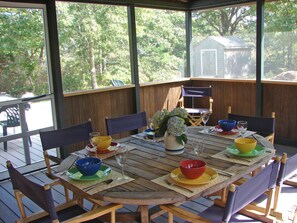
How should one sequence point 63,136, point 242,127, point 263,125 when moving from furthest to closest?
point 263,125 < point 63,136 < point 242,127

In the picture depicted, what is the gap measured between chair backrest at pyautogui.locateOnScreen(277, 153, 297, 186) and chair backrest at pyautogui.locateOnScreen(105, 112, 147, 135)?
169 centimetres

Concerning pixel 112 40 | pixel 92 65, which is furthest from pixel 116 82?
pixel 112 40

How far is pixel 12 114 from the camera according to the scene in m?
4.26

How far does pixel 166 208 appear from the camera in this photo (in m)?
1.90

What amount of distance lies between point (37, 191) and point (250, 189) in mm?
1182

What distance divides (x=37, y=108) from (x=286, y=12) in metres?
3.78

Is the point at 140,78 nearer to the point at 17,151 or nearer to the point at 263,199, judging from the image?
the point at 17,151

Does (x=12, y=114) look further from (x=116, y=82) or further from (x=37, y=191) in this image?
(x=37, y=191)

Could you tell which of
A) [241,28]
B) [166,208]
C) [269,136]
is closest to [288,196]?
[269,136]

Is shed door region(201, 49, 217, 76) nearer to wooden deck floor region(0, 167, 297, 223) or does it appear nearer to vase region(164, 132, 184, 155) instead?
wooden deck floor region(0, 167, 297, 223)

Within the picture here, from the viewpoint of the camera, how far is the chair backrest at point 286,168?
2.07 m

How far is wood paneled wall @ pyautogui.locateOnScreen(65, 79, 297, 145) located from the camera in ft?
16.3

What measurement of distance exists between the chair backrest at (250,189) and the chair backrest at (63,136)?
1.72 metres

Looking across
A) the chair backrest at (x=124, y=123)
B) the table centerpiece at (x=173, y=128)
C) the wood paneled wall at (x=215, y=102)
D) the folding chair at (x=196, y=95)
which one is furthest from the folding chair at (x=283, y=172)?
the folding chair at (x=196, y=95)
